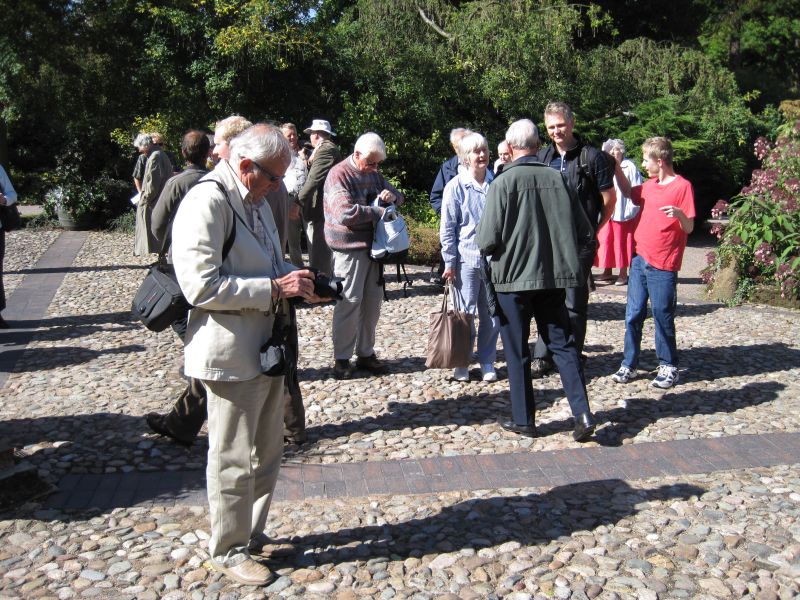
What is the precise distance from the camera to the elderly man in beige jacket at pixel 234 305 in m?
3.03

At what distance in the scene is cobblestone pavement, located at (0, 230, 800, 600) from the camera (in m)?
3.36

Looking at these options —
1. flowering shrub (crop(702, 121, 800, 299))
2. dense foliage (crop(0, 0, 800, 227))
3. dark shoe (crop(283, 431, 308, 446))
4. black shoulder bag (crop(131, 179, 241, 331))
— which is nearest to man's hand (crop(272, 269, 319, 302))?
black shoulder bag (crop(131, 179, 241, 331))

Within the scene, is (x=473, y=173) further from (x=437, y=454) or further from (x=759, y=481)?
(x=759, y=481)

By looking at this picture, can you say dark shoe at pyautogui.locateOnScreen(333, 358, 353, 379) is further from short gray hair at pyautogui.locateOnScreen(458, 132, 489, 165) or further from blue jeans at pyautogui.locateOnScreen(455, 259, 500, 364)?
short gray hair at pyautogui.locateOnScreen(458, 132, 489, 165)

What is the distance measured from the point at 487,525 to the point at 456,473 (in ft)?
2.00

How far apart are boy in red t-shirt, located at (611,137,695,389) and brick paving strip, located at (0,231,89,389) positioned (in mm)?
4679

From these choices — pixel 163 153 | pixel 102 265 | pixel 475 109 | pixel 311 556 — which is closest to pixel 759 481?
pixel 311 556

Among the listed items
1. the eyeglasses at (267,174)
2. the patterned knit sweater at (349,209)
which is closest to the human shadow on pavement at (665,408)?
the patterned knit sweater at (349,209)

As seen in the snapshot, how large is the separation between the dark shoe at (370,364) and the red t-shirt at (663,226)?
2.11 meters

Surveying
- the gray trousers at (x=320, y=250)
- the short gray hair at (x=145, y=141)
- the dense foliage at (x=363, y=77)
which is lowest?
the gray trousers at (x=320, y=250)

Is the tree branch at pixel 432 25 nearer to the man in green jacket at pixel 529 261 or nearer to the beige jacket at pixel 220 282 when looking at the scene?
the man in green jacket at pixel 529 261

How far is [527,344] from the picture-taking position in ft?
16.1

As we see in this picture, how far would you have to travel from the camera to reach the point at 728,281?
30.8 feet

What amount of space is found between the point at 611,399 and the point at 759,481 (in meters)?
1.48
